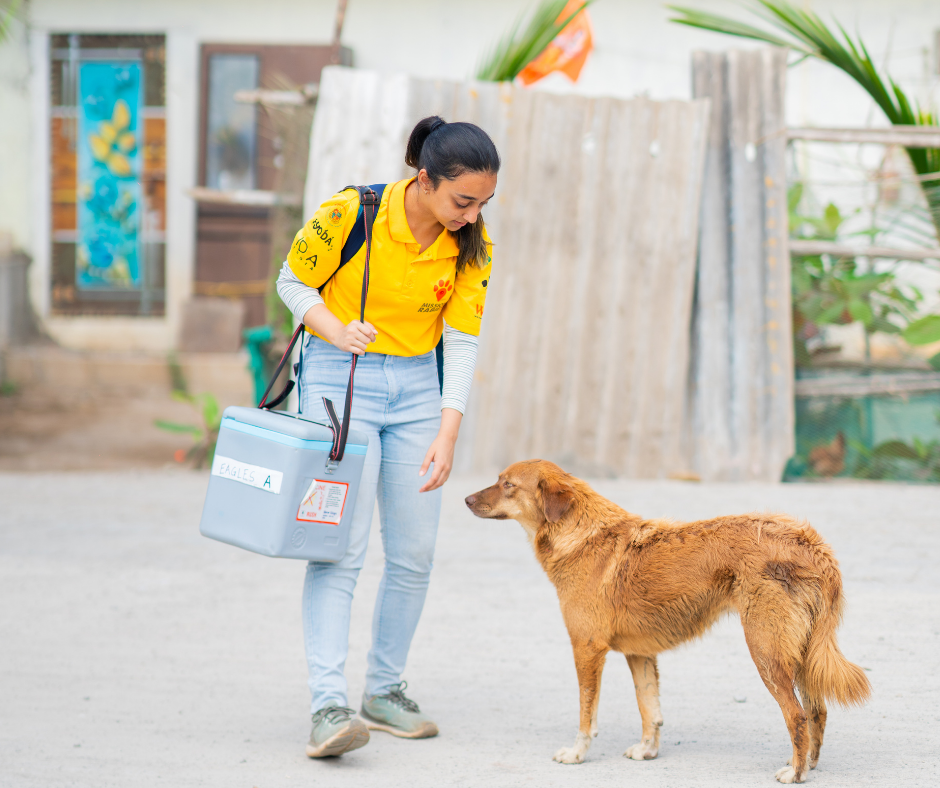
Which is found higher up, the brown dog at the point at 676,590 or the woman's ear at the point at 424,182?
the woman's ear at the point at 424,182

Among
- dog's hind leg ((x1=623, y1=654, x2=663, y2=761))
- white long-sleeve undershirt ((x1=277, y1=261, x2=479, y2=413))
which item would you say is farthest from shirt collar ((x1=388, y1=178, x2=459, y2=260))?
dog's hind leg ((x1=623, y1=654, x2=663, y2=761))

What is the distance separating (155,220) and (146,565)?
7.02 metres

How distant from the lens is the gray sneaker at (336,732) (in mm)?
2936

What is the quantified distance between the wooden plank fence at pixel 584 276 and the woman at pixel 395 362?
11.0 ft

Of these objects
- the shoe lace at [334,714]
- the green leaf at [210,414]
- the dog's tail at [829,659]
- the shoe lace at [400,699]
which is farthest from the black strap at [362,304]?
the green leaf at [210,414]

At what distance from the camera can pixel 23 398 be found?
9992 mm

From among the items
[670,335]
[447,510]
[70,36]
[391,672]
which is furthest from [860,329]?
[70,36]

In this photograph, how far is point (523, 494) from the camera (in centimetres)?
322

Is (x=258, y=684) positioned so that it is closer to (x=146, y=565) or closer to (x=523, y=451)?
(x=146, y=565)

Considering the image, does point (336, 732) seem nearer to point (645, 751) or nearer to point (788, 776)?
point (645, 751)

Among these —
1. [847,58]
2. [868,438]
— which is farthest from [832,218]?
[868,438]

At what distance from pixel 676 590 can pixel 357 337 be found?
1199 millimetres

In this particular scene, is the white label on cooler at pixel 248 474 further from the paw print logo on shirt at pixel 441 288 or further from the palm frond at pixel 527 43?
the palm frond at pixel 527 43

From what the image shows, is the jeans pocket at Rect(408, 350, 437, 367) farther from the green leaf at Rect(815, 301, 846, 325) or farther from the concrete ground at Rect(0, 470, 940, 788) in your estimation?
the green leaf at Rect(815, 301, 846, 325)
